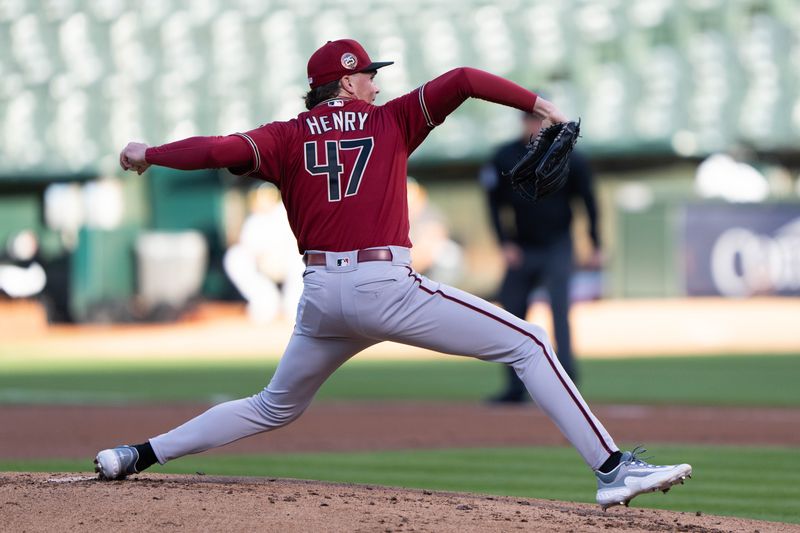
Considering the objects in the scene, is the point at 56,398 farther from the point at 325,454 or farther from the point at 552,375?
the point at 552,375

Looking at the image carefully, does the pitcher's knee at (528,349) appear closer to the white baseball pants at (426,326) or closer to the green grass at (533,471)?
the white baseball pants at (426,326)

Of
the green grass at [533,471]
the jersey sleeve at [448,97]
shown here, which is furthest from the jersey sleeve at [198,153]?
the green grass at [533,471]

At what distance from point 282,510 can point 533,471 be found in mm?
2486

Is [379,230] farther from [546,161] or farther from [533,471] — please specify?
[533,471]

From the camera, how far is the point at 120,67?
82.7 feet

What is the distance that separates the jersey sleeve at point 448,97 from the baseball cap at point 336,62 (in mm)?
195

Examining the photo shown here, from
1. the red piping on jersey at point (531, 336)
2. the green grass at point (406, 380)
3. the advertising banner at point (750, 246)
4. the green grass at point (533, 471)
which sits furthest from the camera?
the advertising banner at point (750, 246)

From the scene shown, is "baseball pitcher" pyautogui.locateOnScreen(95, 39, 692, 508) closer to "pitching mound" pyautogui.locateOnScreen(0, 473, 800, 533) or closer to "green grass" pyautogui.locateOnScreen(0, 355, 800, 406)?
"pitching mound" pyautogui.locateOnScreen(0, 473, 800, 533)

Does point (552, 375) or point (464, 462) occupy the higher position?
point (552, 375)

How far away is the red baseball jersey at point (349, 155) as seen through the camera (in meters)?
4.21

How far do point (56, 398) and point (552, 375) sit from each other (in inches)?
277

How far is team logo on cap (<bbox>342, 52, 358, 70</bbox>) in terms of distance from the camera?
14.4 ft

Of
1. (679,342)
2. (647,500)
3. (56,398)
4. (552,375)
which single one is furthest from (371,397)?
(679,342)

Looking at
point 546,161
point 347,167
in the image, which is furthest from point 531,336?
point 347,167
